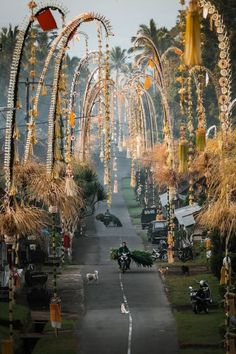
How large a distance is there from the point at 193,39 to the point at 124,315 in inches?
733

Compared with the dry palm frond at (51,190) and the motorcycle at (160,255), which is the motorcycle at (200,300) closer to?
the dry palm frond at (51,190)

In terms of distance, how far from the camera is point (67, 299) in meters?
41.1

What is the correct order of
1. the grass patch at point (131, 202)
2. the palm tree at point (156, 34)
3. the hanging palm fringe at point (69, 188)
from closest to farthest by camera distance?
the hanging palm fringe at point (69, 188), the grass patch at point (131, 202), the palm tree at point (156, 34)

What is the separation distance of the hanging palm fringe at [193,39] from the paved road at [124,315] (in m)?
12.7

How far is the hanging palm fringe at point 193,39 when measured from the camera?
63.2 feet

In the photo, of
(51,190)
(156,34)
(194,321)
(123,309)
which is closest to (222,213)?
(194,321)

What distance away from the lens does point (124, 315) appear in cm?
3644

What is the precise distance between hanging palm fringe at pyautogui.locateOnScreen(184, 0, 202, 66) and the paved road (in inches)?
→ 502

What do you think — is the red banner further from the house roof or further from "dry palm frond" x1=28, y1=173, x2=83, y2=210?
the house roof

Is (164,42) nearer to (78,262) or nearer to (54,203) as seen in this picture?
(78,262)

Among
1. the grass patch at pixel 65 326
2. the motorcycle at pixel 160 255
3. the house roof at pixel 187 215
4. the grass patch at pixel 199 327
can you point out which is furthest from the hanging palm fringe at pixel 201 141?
the motorcycle at pixel 160 255

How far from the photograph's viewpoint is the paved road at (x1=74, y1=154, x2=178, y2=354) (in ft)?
102

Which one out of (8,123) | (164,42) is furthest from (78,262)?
(164,42)

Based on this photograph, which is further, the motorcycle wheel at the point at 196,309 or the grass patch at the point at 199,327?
the motorcycle wheel at the point at 196,309
